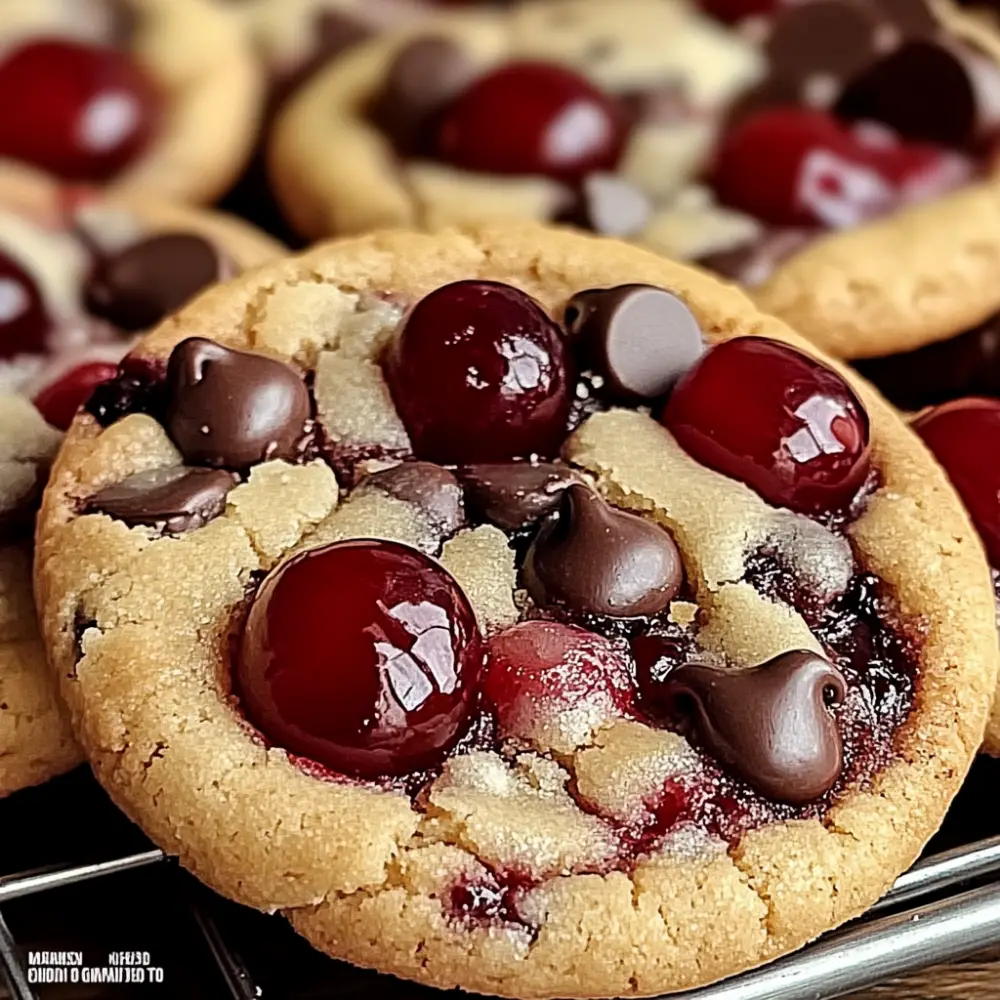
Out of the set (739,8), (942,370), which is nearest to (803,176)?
(942,370)

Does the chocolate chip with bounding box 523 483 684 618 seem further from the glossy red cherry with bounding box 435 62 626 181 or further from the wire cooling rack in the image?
the glossy red cherry with bounding box 435 62 626 181

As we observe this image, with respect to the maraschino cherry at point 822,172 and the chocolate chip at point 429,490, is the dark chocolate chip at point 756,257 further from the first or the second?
the chocolate chip at point 429,490

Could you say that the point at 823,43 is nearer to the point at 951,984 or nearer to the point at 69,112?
the point at 69,112

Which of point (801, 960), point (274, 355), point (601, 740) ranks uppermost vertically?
point (274, 355)

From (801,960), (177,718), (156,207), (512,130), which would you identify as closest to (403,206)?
(512,130)

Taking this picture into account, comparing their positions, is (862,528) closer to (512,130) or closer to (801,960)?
(801,960)

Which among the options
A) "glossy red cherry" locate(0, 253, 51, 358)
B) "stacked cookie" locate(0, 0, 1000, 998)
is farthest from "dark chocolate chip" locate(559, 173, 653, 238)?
"glossy red cherry" locate(0, 253, 51, 358)
